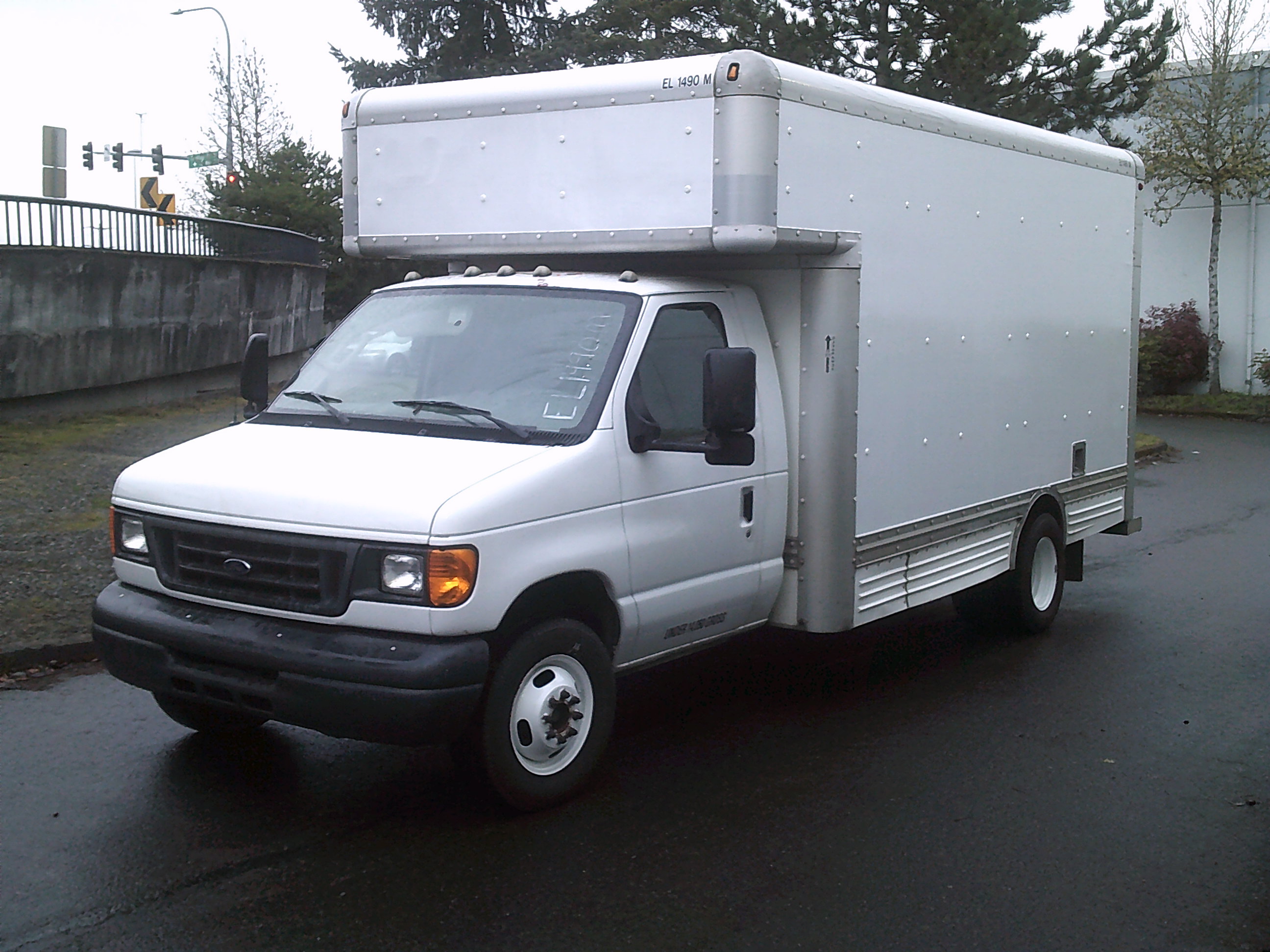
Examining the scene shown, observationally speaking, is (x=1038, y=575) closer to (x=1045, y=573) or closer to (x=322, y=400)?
(x=1045, y=573)

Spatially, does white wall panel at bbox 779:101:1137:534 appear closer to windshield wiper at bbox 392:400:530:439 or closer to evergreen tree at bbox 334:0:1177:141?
windshield wiper at bbox 392:400:530:439

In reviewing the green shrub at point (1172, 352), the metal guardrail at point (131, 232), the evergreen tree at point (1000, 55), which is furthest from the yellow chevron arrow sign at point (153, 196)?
the green shrub at point (1172, 352)

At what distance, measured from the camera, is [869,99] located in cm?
680

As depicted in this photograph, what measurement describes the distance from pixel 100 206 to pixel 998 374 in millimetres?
13380

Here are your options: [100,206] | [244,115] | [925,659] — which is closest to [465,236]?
[925,659]

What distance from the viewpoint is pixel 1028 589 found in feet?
28.6

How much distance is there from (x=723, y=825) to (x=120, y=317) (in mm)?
14345

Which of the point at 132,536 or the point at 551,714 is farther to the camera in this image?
the point at 132,536

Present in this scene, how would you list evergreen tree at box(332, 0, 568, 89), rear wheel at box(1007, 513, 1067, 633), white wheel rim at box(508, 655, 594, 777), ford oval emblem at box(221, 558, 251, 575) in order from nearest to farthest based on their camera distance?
ford oval emblem at box(221, 558, 251, 575)
white wheel rim at box(508, 655, 594, 777)
rear wheel at box(1007, 513, 1067, 633)
evergreen tree at box(332, 0, 568, 89)

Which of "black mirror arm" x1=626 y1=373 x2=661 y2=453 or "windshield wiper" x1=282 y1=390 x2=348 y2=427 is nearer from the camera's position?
"black mirror arm" x1=626 y1=373 x2=661 y2=453

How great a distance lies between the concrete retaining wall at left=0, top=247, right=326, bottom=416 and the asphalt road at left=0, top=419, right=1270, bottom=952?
9.74 m

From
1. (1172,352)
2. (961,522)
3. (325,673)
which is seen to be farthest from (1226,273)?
(325,673)

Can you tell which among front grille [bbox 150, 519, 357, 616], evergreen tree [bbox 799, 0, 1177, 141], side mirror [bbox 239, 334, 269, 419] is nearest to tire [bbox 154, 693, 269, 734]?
front grille [bbox 150, 519, 357, 616]

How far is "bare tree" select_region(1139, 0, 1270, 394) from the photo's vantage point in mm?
26781
